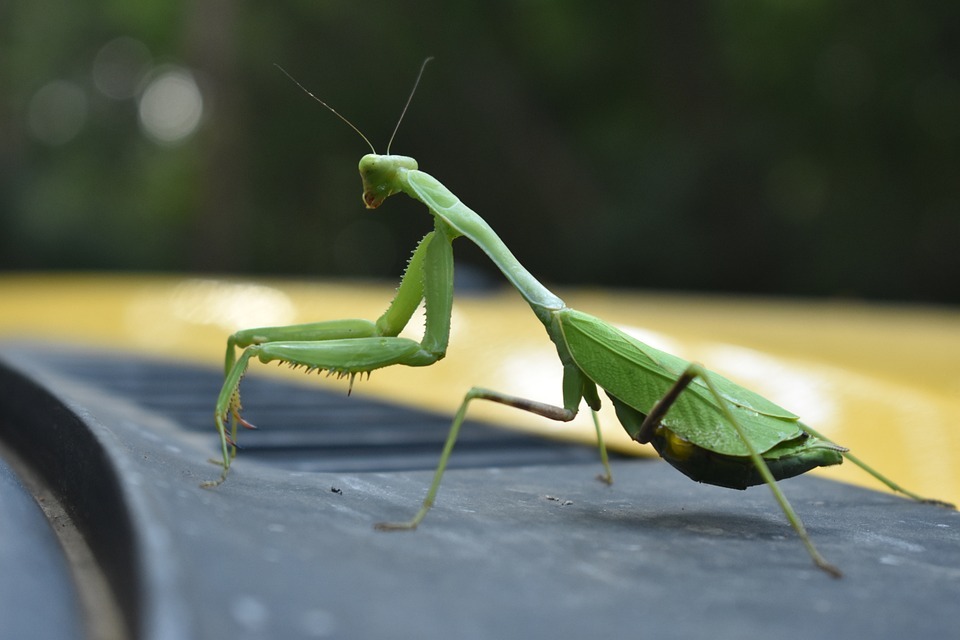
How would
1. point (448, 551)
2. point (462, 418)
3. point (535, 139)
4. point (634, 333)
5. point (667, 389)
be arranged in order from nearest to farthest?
point (448, 551)
point (462, 418)
point (667, 389)
point (634, 333)
point (535, 139)

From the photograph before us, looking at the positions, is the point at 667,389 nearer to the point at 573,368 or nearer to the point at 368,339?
the point at 573,368

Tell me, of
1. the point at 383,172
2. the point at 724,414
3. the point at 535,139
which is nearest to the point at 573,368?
the point at 724,414

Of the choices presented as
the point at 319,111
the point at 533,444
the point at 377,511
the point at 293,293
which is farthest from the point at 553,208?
the point at 377,511

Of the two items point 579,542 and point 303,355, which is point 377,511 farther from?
point 303,355

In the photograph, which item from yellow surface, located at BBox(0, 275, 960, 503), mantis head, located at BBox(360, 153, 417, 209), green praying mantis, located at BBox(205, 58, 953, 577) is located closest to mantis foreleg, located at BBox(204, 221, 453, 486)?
green praying mantis, located at BBox(205, 58, 953, 577)

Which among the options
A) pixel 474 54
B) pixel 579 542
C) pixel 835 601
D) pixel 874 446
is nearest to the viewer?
pixel 835 601

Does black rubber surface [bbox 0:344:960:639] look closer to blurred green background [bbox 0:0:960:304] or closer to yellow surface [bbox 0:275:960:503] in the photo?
yellow surface [bbox 0:275:960:503]
